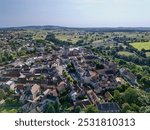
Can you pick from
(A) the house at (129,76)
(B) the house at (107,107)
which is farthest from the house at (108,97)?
(A) the house at (129,76)

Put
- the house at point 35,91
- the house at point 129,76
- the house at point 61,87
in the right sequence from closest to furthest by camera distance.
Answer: the house at point 35,91, the house at point 61,87, the house at point 129,76

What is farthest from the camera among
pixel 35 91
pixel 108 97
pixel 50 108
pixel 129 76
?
pixel 129 76

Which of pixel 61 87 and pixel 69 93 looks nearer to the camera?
pixel 69 93

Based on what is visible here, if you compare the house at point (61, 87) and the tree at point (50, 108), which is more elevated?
the tree at point (50, 108)

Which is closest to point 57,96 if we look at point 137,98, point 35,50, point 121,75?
point 137,98

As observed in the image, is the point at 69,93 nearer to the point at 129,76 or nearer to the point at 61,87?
the point at 61,87

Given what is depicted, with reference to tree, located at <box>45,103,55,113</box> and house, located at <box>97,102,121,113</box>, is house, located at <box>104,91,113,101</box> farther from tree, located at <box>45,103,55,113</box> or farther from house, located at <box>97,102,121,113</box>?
tree, located at <box>45,103,55,113</box>

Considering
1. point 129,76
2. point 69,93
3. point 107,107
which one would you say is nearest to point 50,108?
point 107,107

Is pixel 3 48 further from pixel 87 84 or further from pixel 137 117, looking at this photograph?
pixel 137 117

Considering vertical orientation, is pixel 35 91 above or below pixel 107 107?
below

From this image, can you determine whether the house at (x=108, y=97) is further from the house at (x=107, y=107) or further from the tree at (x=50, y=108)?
the tree at (x=50, y=108)

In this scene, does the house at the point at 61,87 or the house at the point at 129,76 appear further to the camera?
the house at the point at 129,76

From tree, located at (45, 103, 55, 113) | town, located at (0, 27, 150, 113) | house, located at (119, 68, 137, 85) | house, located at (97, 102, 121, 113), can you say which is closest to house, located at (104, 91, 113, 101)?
town, located at (0, 27, 150, 113)
